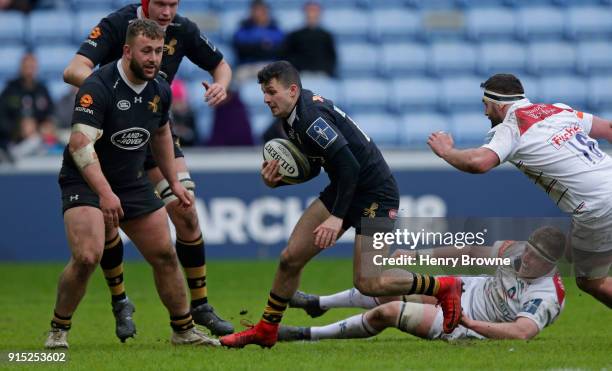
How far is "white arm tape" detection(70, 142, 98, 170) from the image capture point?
859cm

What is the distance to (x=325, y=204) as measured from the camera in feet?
29.3

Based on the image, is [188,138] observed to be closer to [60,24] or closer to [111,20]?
[60,24]

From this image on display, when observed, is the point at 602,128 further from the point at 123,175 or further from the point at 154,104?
the point at 123,175

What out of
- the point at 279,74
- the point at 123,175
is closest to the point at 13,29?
the point at 123,175

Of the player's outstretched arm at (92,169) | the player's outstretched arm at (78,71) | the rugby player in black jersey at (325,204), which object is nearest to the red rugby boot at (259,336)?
the rugby player in black jersey at (325,204)

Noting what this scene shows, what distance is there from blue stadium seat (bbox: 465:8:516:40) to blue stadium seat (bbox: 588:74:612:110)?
1591 millimetres

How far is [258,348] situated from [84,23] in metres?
11.4

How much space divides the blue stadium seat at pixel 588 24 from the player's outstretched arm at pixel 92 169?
43.2 ft

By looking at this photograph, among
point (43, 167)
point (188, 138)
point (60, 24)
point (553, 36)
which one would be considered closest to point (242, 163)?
point (188, 138)

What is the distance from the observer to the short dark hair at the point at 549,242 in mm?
8906

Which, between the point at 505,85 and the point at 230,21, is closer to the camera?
the point at 505,85

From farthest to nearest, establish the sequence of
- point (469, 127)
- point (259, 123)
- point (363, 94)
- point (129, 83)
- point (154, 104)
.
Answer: point (363, 94) → point (469, 127) → point (259, 123) → point (154, 104) → point (129, 83)

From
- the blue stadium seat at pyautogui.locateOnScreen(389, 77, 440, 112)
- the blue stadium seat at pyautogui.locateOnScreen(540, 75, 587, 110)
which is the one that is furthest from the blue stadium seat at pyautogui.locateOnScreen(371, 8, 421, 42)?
the blue stadium seat at pyautogui.locateOnScreen(540, 75, 587, 110)

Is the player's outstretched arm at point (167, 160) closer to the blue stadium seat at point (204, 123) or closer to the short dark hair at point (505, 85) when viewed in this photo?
the short dark hair at point (505, 85)
